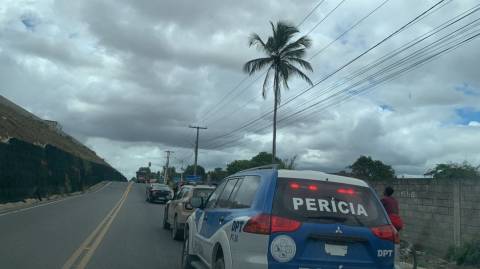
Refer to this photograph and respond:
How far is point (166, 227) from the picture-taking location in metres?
18.8

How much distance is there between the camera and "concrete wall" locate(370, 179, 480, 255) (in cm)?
1278

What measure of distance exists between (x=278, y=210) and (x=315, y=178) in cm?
72

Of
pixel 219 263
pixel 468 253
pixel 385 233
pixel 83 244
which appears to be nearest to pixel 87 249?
pixel 83 244

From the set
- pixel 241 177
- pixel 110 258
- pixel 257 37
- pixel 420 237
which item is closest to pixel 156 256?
pixel 110 258

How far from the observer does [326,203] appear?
245 inches

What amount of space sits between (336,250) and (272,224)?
2.49 ft

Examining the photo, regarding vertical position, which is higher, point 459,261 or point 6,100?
point 6,100

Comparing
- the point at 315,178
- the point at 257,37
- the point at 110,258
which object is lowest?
the point at 110,258

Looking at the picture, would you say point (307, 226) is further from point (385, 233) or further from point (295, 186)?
point (385, 233)

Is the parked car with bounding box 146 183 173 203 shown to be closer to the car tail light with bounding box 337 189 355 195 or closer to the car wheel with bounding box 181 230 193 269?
the car wheel with bounding box 181 230 193 269

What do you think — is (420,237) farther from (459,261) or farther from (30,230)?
(30,230)

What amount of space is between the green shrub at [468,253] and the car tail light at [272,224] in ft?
23.6

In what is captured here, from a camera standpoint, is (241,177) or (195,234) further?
(195,234)

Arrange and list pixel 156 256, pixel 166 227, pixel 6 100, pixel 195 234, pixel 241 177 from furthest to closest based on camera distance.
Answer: pixel 6 100, pixel 166 227, pixel 156 256, pixel 195 234, pixel 241 177
